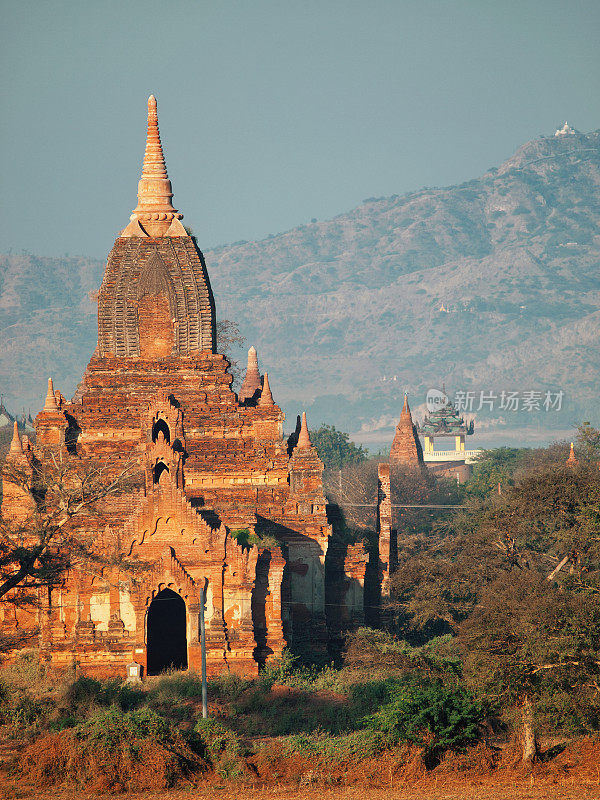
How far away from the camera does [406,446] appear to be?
104 meters

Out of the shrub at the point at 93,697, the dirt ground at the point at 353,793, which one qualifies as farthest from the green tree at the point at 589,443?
the dirt ground at the point at 353,793

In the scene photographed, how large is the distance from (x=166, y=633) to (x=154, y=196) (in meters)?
14.9

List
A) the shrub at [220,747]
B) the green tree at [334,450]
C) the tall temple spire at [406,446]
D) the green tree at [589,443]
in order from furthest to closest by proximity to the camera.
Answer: the green tree at [334,450]
the tall temple spire at [406,446]
the green tree at [589,443]
the shrub at [220,747]

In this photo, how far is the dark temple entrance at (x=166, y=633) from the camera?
46938 mm

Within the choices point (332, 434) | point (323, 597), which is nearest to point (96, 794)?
point (323, 597)

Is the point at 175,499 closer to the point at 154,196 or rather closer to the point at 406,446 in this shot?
the point at 154,196

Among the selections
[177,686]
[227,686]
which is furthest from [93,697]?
[227,686]

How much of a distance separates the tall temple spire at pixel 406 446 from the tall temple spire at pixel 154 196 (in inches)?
1833

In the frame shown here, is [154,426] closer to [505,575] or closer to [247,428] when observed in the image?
[247,428]

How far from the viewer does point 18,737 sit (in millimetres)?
37875

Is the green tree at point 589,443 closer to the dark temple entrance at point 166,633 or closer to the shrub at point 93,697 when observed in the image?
the dark temple entrance at point 166,633

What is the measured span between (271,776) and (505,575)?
49.4 feet

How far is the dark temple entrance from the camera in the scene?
4694 cm

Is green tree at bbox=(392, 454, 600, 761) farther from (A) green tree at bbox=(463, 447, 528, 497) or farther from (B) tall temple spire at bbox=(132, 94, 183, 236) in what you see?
(A) green tree at bbox=(463, 447, 528, 497)
